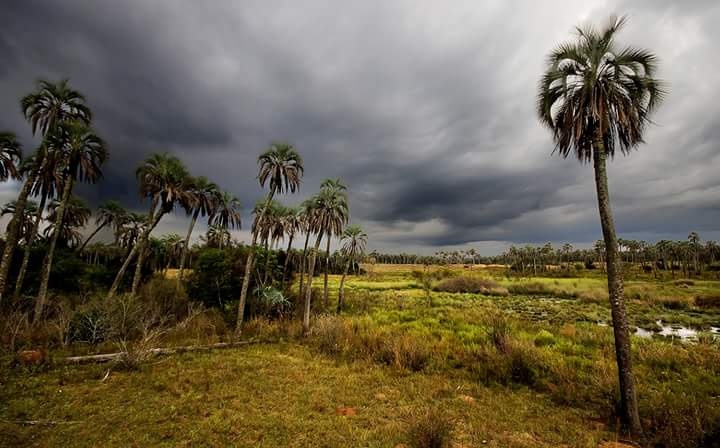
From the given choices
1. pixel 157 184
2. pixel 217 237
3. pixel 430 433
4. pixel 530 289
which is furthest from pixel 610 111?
pixel 530 289

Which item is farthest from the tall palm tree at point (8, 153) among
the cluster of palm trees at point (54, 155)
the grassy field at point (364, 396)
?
the grassy field at point (364, 396)

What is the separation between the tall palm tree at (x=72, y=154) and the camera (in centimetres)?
1639

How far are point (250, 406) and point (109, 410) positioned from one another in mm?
3452

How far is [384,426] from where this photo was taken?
717cm

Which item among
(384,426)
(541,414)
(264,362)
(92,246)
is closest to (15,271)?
(264,362)

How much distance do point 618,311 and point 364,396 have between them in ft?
23.9

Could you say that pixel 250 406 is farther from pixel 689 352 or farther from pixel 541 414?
pixel 689 352

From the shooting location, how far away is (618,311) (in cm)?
720

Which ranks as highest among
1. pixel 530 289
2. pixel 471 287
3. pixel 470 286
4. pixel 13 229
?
pixel 13 229

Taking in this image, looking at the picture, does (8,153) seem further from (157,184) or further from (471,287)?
(471,287)

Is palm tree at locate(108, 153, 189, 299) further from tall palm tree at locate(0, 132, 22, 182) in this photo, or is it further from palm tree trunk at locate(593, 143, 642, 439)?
palm tree trunk at locate(593, 143, 642, 439)

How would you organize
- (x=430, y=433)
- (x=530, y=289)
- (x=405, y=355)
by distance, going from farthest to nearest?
(x=530, y=289) → (x=405, y=355) → (x=430, y=433)

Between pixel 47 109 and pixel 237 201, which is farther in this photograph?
pixel 237 201

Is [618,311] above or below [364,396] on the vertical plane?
above
